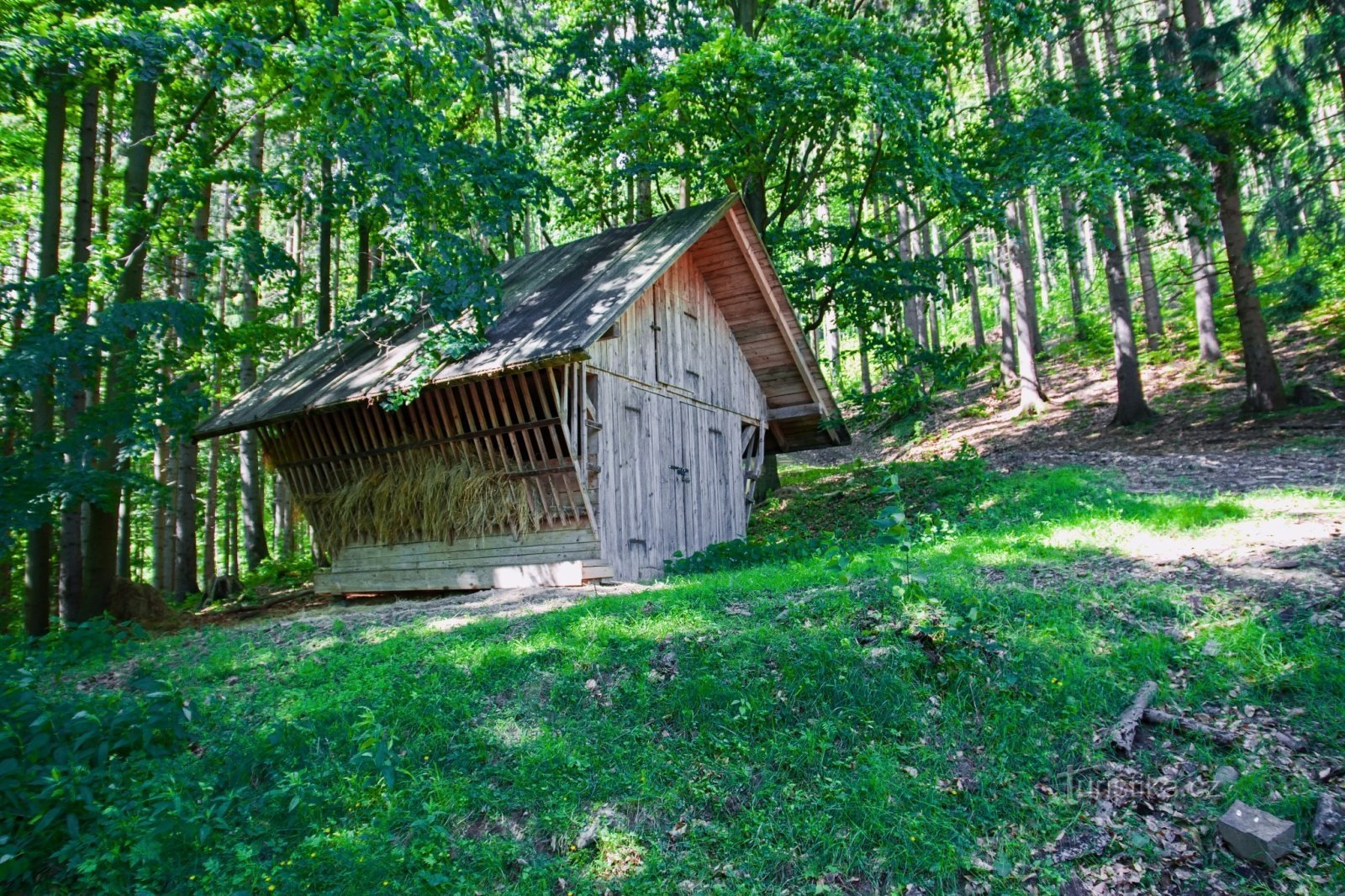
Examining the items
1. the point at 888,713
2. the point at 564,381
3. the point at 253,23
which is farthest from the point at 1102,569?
the point at 253,23

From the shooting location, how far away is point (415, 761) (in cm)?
480

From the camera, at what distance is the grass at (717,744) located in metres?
4.04

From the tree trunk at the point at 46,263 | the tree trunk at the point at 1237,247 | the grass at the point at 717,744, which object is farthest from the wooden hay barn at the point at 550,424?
the tree trunk at the point at 1237,247

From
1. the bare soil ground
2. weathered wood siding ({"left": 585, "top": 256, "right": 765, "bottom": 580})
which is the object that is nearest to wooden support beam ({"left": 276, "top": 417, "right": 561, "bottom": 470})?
weathered wood siding ({"left": 585, "top": 256, "right": 765, "bottom": 580})

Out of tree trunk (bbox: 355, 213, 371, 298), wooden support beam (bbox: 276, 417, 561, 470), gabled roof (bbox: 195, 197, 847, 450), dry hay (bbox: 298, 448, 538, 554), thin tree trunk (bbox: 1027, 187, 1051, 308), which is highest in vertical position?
thin tree trunk (bbox: 1027, 187, 1051, 308)

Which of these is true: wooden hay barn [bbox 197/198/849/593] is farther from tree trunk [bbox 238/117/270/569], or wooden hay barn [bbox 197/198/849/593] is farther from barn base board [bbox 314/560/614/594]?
tree trunk [bbox 238/117/270/569]

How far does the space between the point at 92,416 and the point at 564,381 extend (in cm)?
518

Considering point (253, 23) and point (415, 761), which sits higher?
point (253, 23)

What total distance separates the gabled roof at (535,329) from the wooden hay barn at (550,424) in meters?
0.04

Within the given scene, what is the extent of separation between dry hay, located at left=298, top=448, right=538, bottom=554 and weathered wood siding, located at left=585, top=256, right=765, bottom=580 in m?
1.40

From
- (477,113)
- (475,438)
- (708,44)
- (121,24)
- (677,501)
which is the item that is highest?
(477,113)

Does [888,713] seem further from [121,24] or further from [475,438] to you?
[121,24]

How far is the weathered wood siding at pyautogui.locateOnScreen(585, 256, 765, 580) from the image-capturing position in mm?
11227

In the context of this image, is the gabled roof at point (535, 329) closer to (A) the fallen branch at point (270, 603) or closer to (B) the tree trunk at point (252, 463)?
(A) the fallen branch at point (270, 603)
